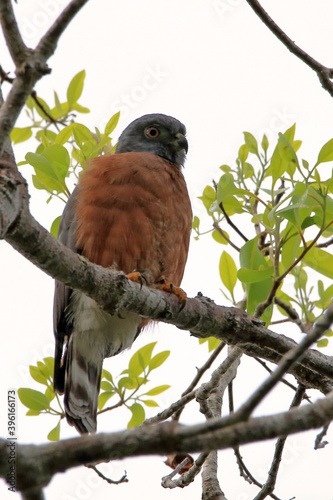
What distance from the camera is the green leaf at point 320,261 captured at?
134 inches

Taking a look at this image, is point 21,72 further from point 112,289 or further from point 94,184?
point 94,184

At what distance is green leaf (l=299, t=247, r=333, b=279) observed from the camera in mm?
3395

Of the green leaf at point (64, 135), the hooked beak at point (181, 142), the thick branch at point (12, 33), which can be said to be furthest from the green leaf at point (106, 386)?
the thick branch at point (12, 33)

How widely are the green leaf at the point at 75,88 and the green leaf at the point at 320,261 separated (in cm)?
249

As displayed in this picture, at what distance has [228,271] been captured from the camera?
4027mm

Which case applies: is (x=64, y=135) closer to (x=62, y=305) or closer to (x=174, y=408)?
(x=62, y=305)

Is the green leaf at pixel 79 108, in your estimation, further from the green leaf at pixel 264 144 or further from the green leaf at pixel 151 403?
the green leaf at pixel 151 403

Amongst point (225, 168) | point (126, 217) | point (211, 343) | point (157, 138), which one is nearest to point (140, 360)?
point (211, 343)

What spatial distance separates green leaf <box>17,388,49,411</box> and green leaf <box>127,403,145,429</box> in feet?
2.16

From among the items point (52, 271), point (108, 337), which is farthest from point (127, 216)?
point (52, 271)

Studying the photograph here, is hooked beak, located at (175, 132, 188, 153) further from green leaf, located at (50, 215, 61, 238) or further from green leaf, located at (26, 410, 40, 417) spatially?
green leaf, located at (26, 410, 40, 417)

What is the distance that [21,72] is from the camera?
1924mm

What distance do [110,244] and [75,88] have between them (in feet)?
4.74

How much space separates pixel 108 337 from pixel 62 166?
1.97 m
